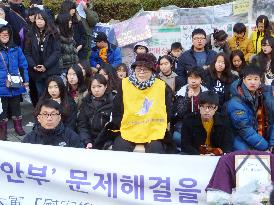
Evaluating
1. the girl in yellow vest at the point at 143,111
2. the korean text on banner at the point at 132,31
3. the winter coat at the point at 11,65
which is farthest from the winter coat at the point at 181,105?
the korean text on banner at the point at 132,31

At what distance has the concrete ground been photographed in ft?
25.2

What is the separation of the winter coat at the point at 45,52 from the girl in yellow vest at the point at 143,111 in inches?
106

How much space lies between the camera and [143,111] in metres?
5.71

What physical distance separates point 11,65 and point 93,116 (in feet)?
6.03

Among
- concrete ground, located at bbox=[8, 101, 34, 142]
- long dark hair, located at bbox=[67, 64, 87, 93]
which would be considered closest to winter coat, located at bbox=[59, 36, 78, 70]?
concrete ground, located at bbox=[8, 101, 34, 142]

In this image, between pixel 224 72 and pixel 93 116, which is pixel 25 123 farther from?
pixel 224 72

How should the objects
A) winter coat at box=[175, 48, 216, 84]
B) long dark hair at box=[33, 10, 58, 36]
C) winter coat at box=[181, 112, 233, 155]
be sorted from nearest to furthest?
winter coat at box=[181, 112, 233, 155], winter coat at box=[175, 48, 216, 84], long dark hair at box=[33, 10, 58, 36]

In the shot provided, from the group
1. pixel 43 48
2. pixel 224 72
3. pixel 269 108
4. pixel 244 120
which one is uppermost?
pixel 43 48

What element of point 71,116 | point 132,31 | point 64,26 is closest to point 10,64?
point 64,26

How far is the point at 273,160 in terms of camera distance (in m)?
4.37

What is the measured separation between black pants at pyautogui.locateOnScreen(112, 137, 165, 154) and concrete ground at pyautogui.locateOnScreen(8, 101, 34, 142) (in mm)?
2293

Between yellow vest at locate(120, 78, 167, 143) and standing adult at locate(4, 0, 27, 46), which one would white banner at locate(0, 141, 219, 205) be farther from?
standing adult at locate(4, 0, 27, 46)

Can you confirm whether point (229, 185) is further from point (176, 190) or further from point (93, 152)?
point (93, 152)

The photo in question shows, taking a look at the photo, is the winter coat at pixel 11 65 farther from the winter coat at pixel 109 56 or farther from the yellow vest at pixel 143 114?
the yellow vest at pixel 143 114
